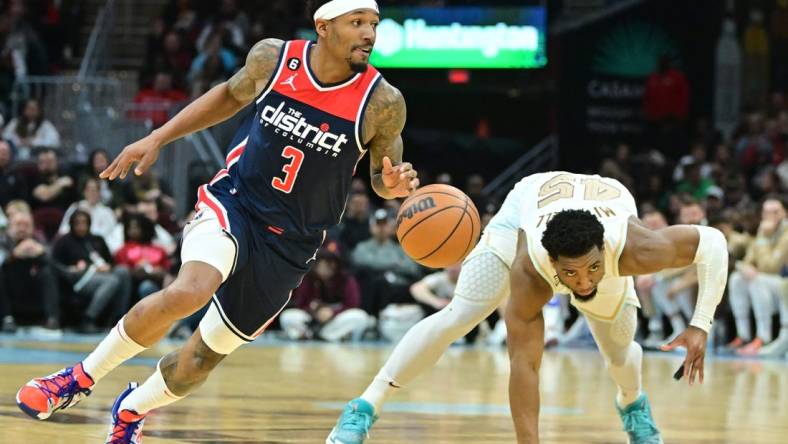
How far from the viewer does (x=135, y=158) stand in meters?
6.37

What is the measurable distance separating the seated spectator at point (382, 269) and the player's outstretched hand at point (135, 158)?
33.2ft

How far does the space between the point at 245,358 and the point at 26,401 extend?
6.92 meters

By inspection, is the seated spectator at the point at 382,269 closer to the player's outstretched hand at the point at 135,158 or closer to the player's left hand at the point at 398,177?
the player's left hand at the point at 398,177

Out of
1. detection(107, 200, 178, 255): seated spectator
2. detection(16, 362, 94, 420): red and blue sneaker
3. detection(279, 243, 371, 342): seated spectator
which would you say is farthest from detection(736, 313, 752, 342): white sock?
detection(16, 362, 94, 420): red and blue sneaker

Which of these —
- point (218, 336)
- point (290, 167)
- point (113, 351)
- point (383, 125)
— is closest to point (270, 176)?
point (290, 167)

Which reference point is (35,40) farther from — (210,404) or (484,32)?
(210,404)

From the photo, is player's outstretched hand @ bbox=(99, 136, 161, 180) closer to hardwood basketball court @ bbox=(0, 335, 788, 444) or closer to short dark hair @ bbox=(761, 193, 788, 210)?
hardwood basketball court @ bbox=(0, 335, 788, 444)

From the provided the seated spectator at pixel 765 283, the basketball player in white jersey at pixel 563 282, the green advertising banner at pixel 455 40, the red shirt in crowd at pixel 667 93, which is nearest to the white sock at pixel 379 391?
the basketball player in white jersey at pixel 563 282

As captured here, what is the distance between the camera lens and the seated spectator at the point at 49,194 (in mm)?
16875

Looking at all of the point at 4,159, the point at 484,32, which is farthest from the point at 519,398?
the point at 484,32

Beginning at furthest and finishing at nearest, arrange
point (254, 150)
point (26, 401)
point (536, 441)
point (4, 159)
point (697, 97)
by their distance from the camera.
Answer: point (697, 97) < point (4, 159) < point (254, 150) < point (26, 401) < point (536, 441)

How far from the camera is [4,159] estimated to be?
16.9 m

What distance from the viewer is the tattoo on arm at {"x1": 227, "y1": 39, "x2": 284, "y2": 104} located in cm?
672

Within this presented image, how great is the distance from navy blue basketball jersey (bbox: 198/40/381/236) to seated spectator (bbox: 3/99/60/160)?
11.8 meters
